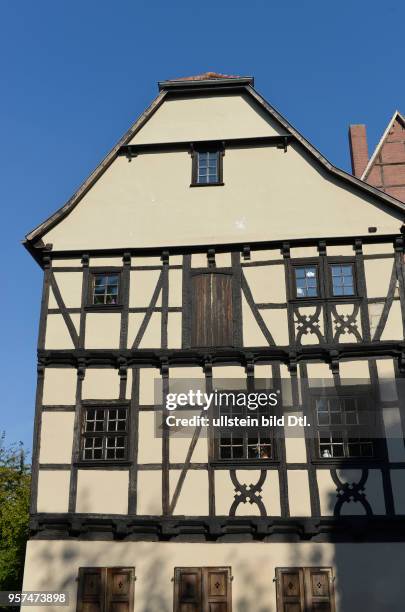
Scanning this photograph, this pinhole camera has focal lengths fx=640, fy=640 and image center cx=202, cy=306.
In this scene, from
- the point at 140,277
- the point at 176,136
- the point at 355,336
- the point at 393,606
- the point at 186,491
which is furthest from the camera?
the point at 176,136

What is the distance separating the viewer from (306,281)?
15.6 metres

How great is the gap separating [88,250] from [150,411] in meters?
4.49

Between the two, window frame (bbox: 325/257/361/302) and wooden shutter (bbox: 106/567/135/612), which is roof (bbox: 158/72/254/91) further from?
wooden shutter (bbox: 106/567/135/612)

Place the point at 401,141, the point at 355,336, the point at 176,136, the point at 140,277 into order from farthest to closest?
1. the point at 401,141
2. the point at 176,136
3. the point at 140,277
4. the point at 355,336

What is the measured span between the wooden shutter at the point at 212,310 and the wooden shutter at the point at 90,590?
5451 millimetres

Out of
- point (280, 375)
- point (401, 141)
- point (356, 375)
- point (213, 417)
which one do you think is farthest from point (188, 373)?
point (401, 141)

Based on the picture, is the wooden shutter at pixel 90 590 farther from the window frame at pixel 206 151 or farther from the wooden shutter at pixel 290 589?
the window frame at pixel 206 151

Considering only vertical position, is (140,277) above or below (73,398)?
above

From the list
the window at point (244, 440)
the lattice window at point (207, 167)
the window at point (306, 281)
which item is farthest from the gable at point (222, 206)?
the window at point (244, 440)

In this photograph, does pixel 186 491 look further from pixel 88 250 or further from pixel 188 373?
pixel 88 250

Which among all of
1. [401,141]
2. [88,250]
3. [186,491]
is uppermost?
[401,141]

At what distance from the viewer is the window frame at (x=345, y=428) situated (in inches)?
544

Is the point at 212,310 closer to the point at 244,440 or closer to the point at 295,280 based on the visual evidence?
the point at 295,280

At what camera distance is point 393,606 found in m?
12.9
